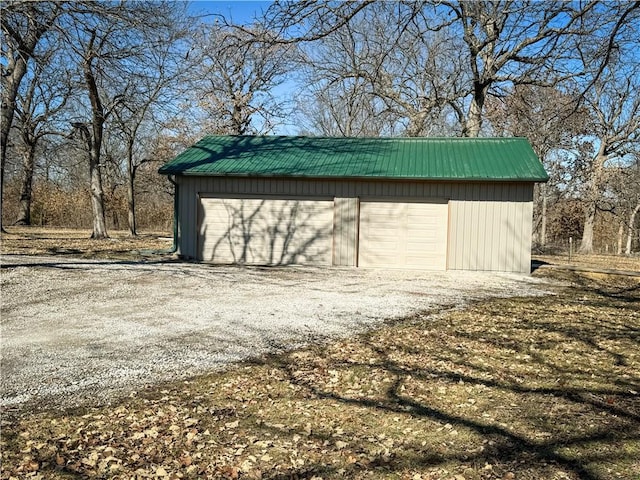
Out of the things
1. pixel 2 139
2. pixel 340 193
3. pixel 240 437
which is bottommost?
pixel 240 437

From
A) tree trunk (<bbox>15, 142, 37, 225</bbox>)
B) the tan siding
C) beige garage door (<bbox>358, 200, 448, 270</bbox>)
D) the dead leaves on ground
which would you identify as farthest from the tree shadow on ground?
tree trunk (<bbox>15, 142, 37, 225</bbox>)

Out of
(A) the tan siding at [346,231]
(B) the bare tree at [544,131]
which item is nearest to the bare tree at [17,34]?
(A) the tan siding at [346,231]

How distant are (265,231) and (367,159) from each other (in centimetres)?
351

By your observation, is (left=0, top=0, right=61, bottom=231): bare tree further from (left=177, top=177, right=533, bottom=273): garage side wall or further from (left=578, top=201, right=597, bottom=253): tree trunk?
(left=578, top=201, right=597, bottom=253): tree trunk

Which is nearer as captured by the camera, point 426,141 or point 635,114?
point 426,141

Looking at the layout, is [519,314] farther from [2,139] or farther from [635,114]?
[635,114]

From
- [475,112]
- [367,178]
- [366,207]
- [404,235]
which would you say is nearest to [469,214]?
[404,235]

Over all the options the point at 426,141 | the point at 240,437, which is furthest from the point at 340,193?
the point at 240,437

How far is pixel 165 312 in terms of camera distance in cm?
731

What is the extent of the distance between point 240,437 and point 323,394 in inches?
39.4

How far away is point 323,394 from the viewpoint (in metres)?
4.27

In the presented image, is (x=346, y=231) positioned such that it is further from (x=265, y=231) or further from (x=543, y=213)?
(x=543, y=213)

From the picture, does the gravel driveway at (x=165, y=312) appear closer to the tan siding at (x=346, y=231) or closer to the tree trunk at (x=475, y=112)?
the tan siding at (x=346, y=231)

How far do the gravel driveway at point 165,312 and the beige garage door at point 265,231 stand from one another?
4.14 ft
